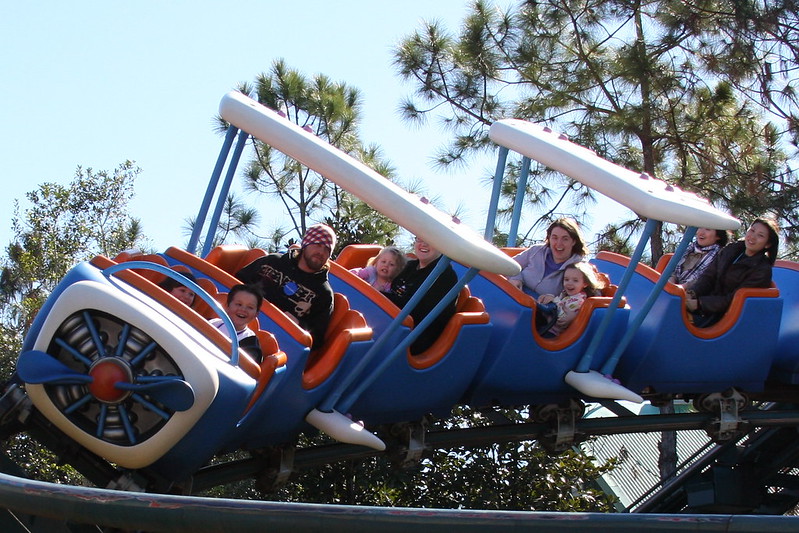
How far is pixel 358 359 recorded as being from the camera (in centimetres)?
395

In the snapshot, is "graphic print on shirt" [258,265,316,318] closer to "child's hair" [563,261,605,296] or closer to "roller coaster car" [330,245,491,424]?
"roller coaster car" [330,245,491,424]

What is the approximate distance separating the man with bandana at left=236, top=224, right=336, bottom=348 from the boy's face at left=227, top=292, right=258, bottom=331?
318 mm

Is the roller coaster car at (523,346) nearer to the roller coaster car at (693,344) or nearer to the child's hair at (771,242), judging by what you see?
the roller coaster car at (693,344)

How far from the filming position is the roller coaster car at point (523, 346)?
4.42 m

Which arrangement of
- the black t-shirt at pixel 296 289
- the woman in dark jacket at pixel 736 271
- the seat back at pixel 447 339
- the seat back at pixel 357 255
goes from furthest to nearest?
1. the seat back at pixel 357 255
2. the woman in dark jacket at pixel 736 271
3. the seat back at pixel 447 339
4. the black t-shirt at pixel 296 289

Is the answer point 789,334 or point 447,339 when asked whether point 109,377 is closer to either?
point 447,339

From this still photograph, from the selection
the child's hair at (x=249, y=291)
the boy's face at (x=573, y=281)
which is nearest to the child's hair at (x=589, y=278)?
the boy's face at (x=573, y=281)

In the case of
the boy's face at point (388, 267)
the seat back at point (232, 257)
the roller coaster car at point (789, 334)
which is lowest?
the seat back at point (232, 257)

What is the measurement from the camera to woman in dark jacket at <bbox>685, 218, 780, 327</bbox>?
491 cm

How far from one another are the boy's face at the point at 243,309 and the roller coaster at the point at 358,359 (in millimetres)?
89

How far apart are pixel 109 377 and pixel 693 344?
8.11 ft

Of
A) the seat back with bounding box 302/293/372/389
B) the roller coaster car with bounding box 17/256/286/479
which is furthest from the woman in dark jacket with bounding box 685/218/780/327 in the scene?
the roller coaster car with bounding box 17/256/286/479

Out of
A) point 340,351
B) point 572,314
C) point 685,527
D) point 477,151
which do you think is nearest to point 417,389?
point 340,351

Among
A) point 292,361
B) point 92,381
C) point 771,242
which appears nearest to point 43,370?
point 92,381
